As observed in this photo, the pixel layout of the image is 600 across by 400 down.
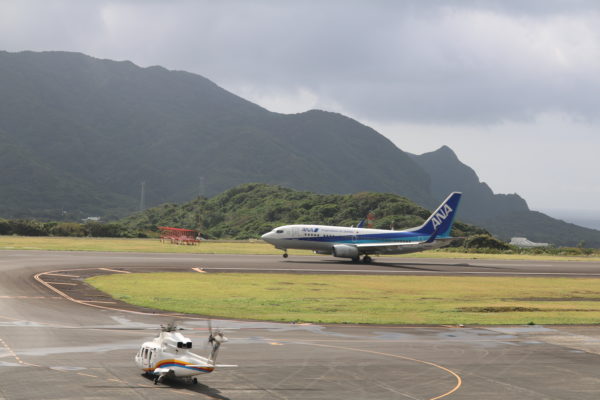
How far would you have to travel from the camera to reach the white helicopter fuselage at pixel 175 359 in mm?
24453

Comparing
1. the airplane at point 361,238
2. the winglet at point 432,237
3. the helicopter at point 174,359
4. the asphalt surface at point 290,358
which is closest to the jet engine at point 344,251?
the airplane at point 361,238

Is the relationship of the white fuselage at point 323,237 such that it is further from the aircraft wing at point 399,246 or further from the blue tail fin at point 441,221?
the blue tail fin at point 441,221

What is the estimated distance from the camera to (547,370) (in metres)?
30.1

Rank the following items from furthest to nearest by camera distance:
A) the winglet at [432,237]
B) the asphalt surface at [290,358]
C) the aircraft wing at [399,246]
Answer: the aircraft wing at [399,246], the winglet at [432,237], the asphalt surface at [290,358]

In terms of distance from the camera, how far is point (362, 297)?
54344 millimetres

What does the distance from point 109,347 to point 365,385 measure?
1206cm

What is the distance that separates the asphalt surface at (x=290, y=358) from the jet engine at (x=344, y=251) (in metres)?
40.7

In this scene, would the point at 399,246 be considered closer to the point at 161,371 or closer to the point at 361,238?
the point at 361,238

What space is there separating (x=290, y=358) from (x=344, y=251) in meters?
56.1

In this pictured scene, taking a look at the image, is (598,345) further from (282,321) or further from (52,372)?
(52,372)

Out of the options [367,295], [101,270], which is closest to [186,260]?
[101,270]

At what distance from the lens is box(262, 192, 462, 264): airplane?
85.9m

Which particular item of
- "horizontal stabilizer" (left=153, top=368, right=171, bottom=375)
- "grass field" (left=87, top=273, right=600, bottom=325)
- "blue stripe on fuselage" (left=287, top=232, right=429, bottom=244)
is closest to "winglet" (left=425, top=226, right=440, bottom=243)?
"blue stripe on fuselage" (left=287, top=232, right=429, bottom=244)

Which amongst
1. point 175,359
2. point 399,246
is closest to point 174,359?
point 175,359
